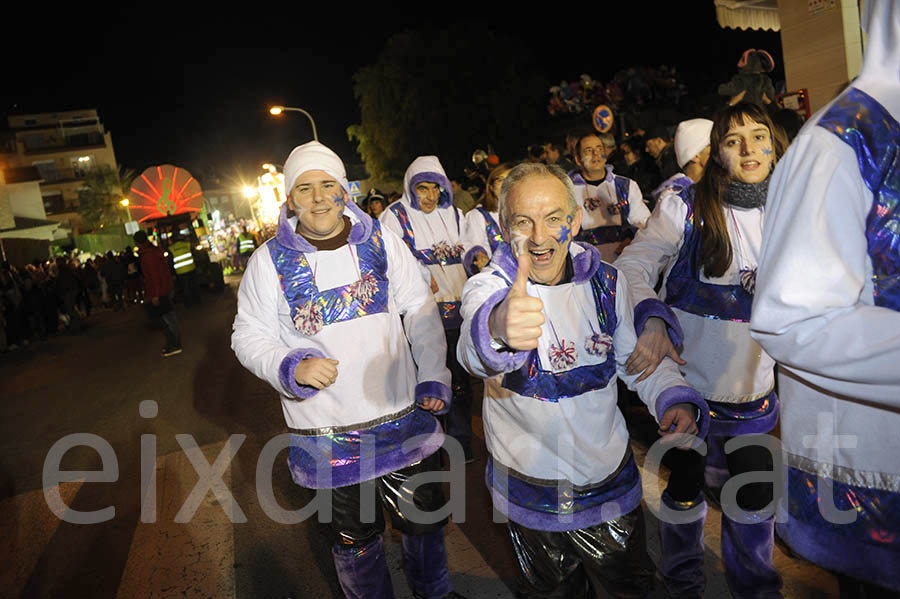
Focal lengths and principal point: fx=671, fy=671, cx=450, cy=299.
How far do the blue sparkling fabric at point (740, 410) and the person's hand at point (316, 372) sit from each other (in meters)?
1.67

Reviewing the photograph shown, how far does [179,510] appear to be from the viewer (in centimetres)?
523

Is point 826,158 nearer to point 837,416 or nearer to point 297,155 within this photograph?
point 837,416

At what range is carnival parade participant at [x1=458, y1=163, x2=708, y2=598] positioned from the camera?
2.35m

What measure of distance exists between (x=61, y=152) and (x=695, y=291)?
268ft

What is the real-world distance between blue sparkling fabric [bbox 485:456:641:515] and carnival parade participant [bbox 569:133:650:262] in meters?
3.87

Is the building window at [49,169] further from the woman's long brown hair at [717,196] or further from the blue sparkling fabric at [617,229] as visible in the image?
the woman's long brown hair at [717,196]

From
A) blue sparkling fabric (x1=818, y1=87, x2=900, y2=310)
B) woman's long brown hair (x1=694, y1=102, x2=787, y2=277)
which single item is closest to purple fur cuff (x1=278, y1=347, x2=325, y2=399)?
woman's long brown hair (x1=694, y1=102, x2=787, y2=277)

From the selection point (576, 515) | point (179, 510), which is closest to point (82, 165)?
point (179, 510)

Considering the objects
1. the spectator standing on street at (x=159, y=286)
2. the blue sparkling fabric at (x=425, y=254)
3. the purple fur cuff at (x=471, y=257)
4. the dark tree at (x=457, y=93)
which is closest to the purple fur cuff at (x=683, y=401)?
the purple fur cuff at (x=471, y=257)

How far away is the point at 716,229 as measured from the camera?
116 inches

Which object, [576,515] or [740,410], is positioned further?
[740,410]

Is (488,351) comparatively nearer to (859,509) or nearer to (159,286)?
(859,509)

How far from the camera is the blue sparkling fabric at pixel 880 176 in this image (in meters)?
1.37

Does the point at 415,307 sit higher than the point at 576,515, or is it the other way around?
the point at 415,307
